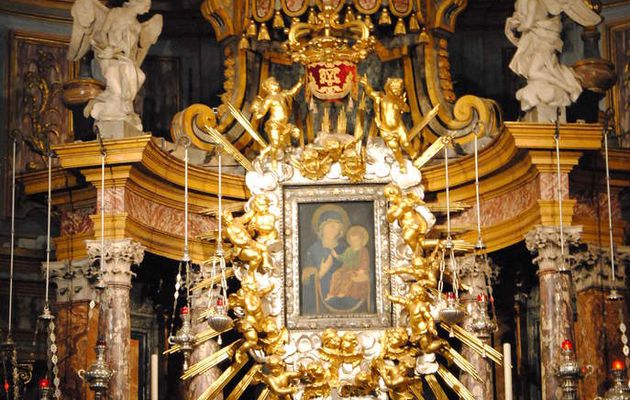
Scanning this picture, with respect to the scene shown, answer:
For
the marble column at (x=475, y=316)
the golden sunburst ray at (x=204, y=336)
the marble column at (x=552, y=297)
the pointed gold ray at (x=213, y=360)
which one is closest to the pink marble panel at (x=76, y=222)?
the golden sunburst ray at (x=204, y=336)

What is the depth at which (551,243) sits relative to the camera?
2352 centimetres

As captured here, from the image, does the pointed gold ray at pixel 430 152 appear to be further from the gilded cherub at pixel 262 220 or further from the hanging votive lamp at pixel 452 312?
the hanging votive lamp at pixel 452 312

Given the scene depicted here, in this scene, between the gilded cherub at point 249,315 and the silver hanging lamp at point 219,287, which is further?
the gilded cherub at point 249,315

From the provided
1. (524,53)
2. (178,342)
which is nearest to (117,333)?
(178,342)

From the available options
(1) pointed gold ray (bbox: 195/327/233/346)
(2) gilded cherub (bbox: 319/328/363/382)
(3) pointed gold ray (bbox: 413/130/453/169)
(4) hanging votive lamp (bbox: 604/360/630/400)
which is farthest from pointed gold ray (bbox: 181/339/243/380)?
(4) hanging votive lamp (bbox: 604/360/630/400)

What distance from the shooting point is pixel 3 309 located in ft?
86.5

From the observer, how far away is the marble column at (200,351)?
24859 mm

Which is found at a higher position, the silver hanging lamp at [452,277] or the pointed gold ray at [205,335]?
the silver hanging lamp at [452,277]

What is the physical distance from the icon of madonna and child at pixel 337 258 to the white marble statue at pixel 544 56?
100 inches

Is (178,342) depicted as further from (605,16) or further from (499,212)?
(605,16)

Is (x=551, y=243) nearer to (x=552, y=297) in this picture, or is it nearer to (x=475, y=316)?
(x=552, y=297)

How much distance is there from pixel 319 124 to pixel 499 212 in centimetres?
279

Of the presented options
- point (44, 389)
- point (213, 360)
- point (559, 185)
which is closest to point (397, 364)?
point (213, 360)

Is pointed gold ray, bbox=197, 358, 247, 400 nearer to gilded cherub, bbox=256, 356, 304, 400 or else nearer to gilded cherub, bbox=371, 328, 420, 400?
gilded cherub, bbox=256, 356, 304, 400
